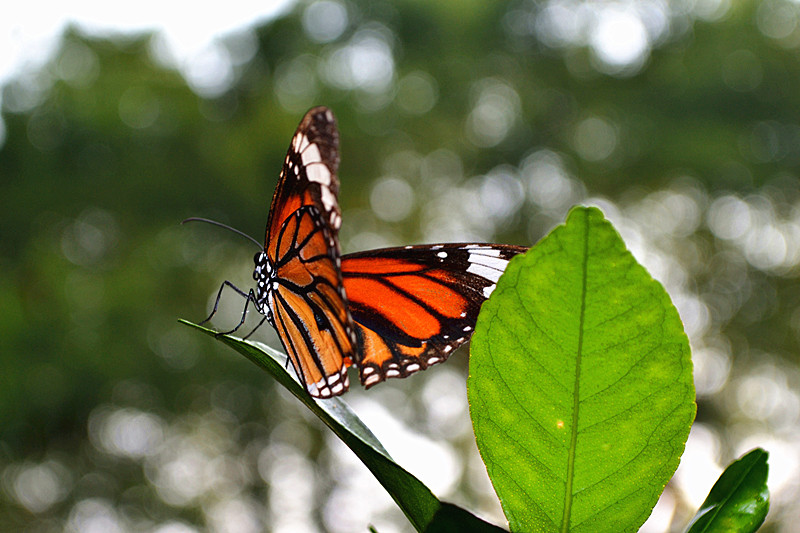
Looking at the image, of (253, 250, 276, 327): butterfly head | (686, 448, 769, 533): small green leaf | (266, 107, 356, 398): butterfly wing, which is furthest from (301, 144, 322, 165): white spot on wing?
(686, 448, 769, 533): small green leaf

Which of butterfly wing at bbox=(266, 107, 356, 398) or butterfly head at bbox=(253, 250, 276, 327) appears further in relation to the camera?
butterfly head at bbox=(253, 250, 276, 327)

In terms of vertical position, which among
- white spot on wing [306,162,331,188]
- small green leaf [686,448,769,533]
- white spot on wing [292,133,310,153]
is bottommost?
small green leaf [686,448,769,533]

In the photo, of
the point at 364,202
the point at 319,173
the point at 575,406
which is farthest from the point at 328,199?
the point at 364,202

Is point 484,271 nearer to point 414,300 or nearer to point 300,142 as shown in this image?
point 414,300

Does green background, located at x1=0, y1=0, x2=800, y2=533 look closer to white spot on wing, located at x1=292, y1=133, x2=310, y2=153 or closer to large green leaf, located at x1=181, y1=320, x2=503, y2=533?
white spot on wing, located at x1=292, y1=133, x2=310, y2=153

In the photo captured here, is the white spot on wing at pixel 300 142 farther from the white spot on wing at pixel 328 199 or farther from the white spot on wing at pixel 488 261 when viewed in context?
the white spot on wing at pixel 488 261

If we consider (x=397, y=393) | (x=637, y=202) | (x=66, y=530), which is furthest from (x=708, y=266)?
Result: (x=66, y=530)
